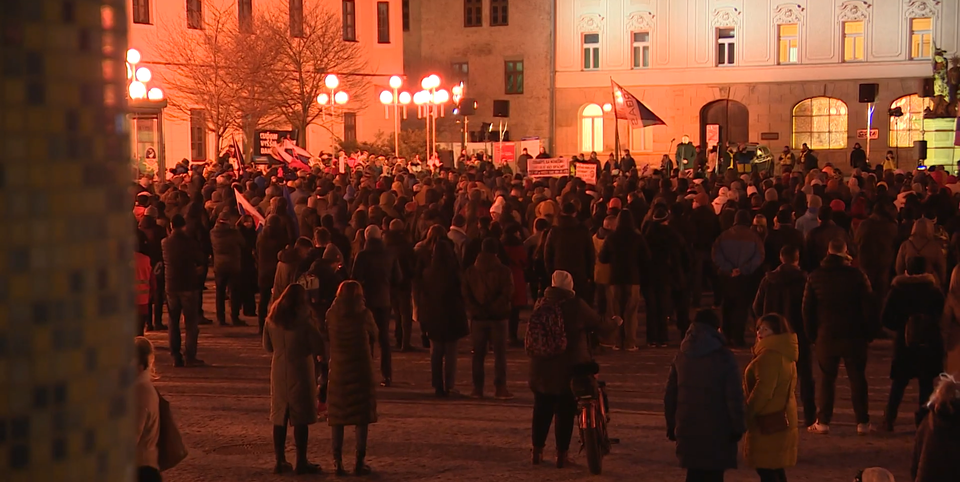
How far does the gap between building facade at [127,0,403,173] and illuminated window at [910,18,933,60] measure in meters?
20.9

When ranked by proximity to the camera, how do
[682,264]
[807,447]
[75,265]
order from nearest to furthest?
[75,265]
[807,447]
[682,264]

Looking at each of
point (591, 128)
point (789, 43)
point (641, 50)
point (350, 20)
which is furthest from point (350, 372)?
point (591, 128)

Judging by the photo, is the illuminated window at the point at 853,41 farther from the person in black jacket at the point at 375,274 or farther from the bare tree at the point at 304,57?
the person in black jacket at the point at 375,274

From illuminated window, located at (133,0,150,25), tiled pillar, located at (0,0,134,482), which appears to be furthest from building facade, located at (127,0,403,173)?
tiled pillar, located at (0,0,134,482)

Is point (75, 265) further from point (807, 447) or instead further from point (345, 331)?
point (807, 447)

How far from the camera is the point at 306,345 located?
30.1 feet

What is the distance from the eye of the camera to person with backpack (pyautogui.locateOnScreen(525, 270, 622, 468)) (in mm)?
9438

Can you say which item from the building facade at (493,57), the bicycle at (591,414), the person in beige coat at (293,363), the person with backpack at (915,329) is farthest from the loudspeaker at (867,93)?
the person in beige coat at (293,363)

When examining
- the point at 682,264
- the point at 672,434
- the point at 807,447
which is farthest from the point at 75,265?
the point at 682,264

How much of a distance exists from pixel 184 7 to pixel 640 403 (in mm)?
40429

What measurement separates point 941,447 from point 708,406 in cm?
147

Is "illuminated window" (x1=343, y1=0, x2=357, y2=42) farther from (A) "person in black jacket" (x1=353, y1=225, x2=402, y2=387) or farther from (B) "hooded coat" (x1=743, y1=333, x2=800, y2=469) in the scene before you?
(B) "hooded coat" (x1=743, y1=333, x2=800, y2=469)

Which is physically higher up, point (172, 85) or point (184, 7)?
point (184, 7)

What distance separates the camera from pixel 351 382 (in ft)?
30.6
